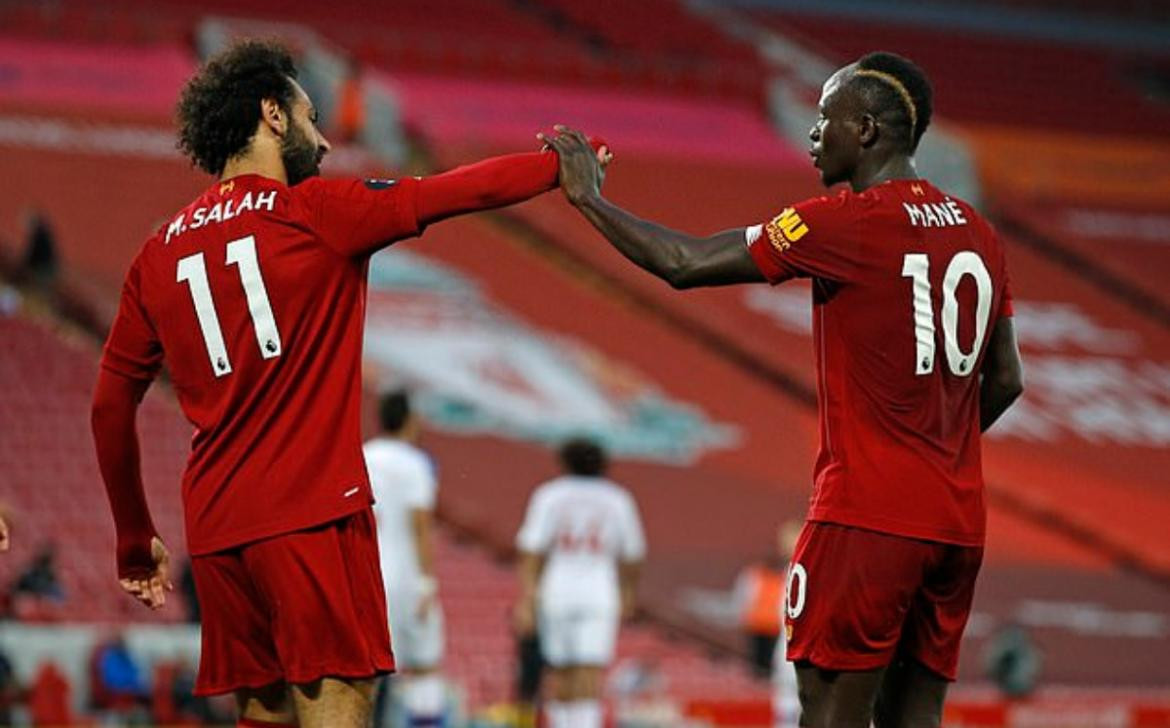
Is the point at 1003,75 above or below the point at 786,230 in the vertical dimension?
above

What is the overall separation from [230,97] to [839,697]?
208cm

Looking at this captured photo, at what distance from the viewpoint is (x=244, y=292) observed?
5.04 meters

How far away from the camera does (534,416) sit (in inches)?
770

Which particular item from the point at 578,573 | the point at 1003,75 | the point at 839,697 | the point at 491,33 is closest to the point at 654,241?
the point at 839,697

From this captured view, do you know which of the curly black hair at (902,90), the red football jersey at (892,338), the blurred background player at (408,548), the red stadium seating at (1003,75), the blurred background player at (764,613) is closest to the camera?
the red football jersey at (892,338)

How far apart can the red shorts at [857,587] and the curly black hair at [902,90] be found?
994mm

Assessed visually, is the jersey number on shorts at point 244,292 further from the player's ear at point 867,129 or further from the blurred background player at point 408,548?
the blurred background player at point 408,548

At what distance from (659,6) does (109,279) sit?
32.7 feet

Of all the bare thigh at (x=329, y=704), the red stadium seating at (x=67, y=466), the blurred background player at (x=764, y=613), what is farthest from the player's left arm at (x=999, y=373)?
the red stadium seating at (x=67, y=466)

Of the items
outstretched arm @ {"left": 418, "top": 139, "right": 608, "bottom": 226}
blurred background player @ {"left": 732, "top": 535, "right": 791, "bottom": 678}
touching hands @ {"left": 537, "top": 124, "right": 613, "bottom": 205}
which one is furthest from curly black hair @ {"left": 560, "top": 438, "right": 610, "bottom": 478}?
outstretched arm @ {"left": 418, "top": 139, "right": 608, "bottom": 226}

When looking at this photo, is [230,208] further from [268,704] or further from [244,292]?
[268,704]

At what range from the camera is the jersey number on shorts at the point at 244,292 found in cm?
503

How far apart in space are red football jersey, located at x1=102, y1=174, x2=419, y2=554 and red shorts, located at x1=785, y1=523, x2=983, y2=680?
1.10 meters

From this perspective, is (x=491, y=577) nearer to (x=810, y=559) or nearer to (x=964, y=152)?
(x=964, y=152)
